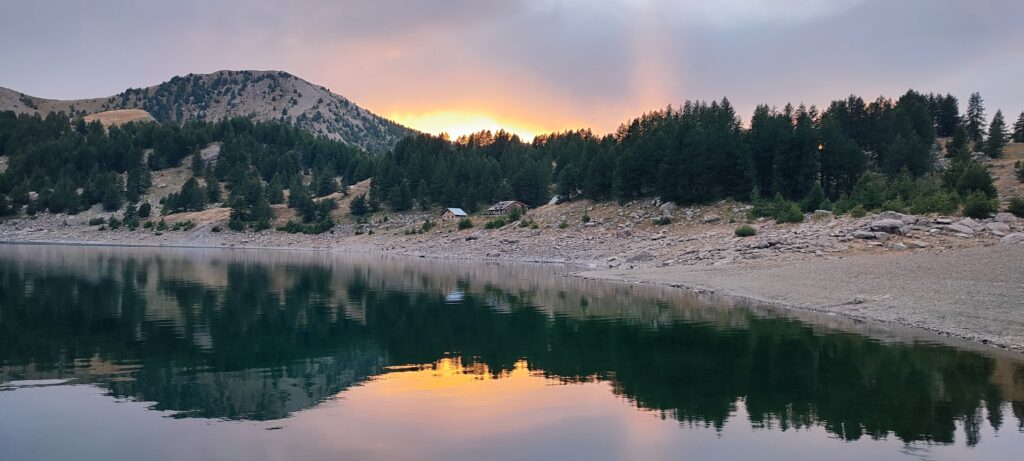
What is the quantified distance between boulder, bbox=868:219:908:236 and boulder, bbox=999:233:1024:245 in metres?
6.88

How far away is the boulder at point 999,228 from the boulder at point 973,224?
46 centimetres

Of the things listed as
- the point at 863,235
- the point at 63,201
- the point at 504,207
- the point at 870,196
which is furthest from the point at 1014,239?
the point at 63,201

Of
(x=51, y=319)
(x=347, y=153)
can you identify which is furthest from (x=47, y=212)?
(x=51, y=319)

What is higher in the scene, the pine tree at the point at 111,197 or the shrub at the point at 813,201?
the pine tree at the point at 111,197

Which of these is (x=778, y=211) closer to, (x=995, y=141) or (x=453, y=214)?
(x=995, y=141)

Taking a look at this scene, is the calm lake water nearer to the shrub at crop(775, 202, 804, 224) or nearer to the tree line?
the shrub at crop(775, 202, 804, 224)

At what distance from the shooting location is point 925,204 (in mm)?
52750

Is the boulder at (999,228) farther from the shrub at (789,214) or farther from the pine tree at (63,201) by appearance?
the pine tree at (63,201)

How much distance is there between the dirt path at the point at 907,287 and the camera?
26.2 metres

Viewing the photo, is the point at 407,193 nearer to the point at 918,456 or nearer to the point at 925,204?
the point at 925,204

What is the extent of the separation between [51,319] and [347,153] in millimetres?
174407

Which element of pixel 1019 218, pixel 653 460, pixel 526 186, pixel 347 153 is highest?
pixel 347 153

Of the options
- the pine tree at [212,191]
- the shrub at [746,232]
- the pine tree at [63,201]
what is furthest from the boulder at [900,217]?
the pine tree at [63,201]

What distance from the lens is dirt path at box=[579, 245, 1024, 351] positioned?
86.1 ft
